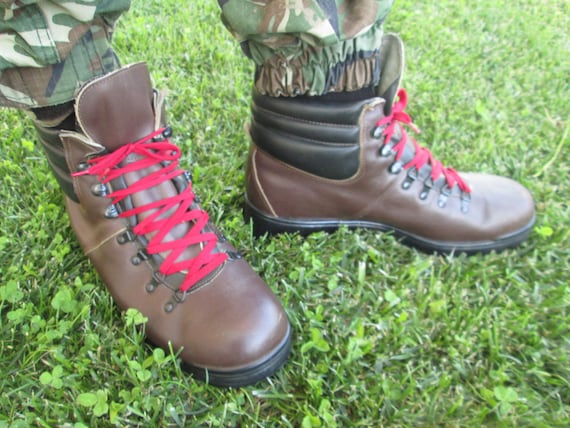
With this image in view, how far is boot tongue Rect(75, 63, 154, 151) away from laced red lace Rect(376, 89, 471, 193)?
51 cm

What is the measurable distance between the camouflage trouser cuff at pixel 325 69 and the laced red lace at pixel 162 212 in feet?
0.84

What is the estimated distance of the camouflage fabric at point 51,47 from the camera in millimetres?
747

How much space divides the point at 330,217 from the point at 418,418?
0.51 meters

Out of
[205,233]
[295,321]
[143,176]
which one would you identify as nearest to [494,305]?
[295,321]

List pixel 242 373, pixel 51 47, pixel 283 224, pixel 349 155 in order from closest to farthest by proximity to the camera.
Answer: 1. pixel 51 47
2. pixel 242 373
3. pixel 349 155
4. pixel 283 224

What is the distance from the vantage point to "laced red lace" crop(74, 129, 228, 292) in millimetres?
927

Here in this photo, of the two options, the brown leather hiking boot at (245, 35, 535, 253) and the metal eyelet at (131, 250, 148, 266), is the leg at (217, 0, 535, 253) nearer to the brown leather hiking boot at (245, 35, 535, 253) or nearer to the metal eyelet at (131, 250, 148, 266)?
the brown leather hiking boot at (245, 35, 535, 253)

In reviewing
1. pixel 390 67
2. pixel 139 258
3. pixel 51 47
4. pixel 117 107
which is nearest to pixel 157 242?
pixel 139 258

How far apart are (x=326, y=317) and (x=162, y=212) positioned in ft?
1.37

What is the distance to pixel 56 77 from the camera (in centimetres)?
83

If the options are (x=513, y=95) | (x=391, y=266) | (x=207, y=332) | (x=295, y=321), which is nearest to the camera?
(x=207, y=332)

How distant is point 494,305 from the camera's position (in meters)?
1.11

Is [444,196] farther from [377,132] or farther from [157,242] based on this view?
[157,242]

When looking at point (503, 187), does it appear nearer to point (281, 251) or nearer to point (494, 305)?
point (494, 305)
